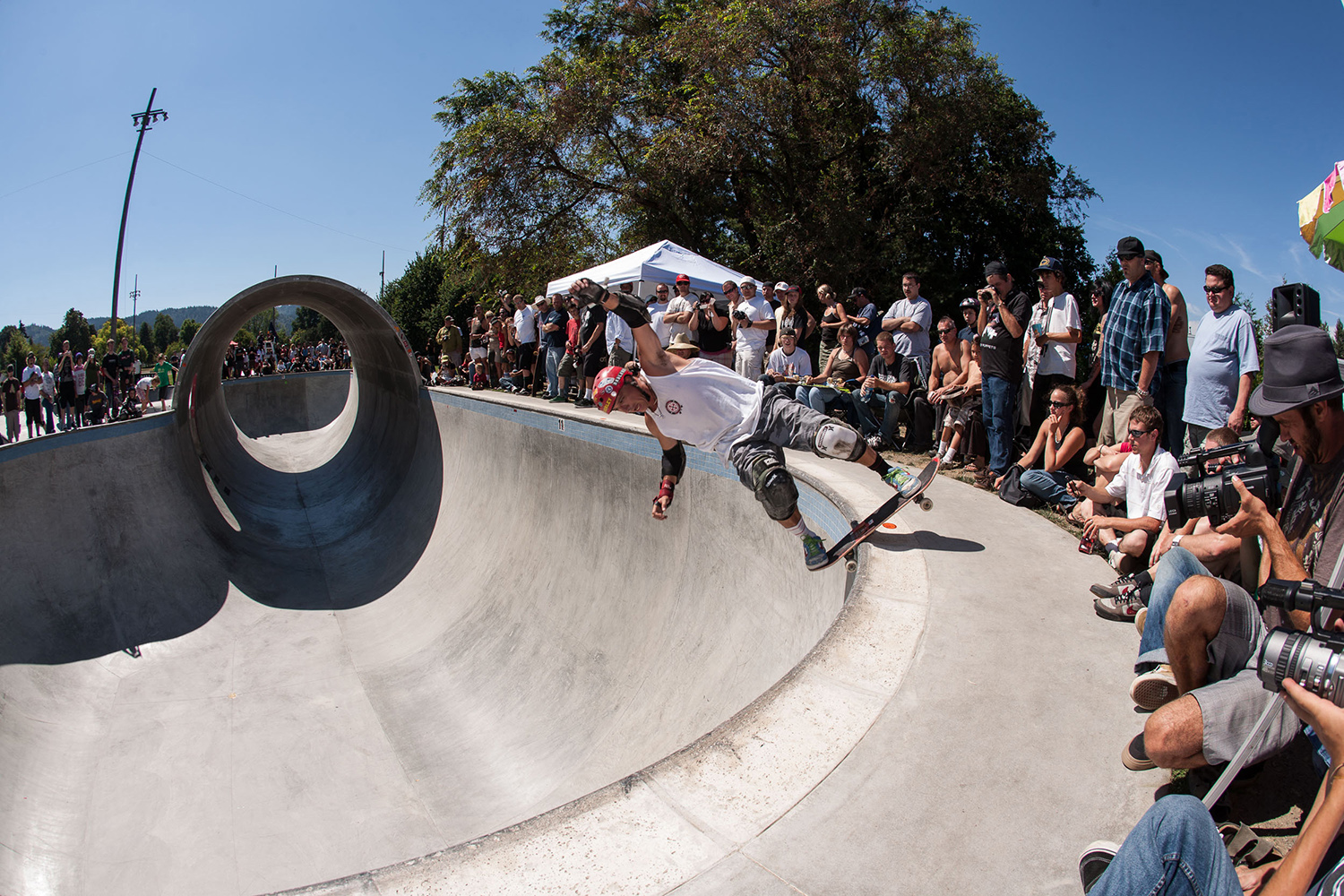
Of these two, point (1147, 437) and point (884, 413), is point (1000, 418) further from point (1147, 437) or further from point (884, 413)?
Answer: point (1147, 437)

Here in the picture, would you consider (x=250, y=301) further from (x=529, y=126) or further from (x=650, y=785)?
(x=650, y=785)

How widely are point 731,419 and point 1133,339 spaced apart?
11.2 feet

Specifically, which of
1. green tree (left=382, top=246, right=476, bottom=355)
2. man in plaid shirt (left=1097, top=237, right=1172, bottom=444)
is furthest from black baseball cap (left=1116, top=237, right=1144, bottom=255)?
green tree (left=382, top=246, right=476, bottom=355)

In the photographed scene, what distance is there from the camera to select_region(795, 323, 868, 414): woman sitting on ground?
28.2 feet

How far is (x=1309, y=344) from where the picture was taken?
6.98ft

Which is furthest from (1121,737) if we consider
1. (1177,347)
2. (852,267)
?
(852,267)

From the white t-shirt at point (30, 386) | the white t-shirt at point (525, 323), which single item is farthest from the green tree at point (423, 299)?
the white t-shirt at point (525, 323)

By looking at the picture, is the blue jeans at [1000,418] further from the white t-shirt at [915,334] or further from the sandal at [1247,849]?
the sandal at [1247,849]

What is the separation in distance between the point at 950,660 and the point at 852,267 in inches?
644

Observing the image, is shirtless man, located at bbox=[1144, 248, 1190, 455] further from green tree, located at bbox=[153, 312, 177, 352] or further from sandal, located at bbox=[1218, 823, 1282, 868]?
green tree, located at bbox=[153, 312, 177, 352]

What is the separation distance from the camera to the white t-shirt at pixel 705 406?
15.0 feet

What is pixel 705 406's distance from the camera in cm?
463

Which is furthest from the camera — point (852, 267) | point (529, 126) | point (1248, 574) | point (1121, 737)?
point (529, 126)

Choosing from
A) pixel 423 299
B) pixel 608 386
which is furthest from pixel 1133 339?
pixel 423 299
